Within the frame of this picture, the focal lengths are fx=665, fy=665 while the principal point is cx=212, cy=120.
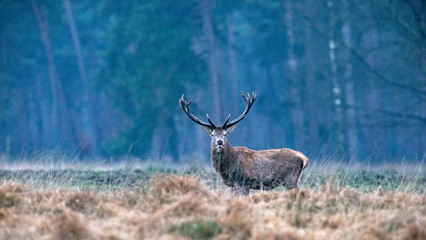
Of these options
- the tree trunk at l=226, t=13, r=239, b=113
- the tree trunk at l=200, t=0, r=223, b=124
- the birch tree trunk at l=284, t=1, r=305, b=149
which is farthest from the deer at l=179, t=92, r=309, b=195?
the tree trunk at l=226, t=13, r=239, b=113

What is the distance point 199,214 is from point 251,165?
13.7 ft

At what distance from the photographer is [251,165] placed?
11281 millimetres

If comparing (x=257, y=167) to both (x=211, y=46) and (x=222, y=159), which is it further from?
(x=211, y=46)

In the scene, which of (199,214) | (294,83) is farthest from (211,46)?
(199,214)

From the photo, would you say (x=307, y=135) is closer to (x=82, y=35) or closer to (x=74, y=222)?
(x=82, y=35)

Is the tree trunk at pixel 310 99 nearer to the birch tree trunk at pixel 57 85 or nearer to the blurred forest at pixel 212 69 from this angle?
the blurred forest at pixel 212 69

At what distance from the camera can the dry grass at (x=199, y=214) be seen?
6590 mm

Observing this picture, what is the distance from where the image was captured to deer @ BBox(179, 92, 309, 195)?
1106 centimetres

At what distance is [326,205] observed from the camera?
7816 mm

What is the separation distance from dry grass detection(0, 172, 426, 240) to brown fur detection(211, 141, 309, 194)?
2.38 metres

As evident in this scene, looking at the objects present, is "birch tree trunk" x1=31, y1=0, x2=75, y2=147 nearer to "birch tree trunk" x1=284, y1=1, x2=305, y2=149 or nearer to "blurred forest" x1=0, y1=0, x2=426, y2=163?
"blurred forest" x1=0, y1=0, x2=426, y2=163

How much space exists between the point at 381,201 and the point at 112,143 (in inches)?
1043

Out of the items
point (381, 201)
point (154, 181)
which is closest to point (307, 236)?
point (381, 201)

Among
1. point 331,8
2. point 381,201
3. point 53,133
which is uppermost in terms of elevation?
point 331,8
